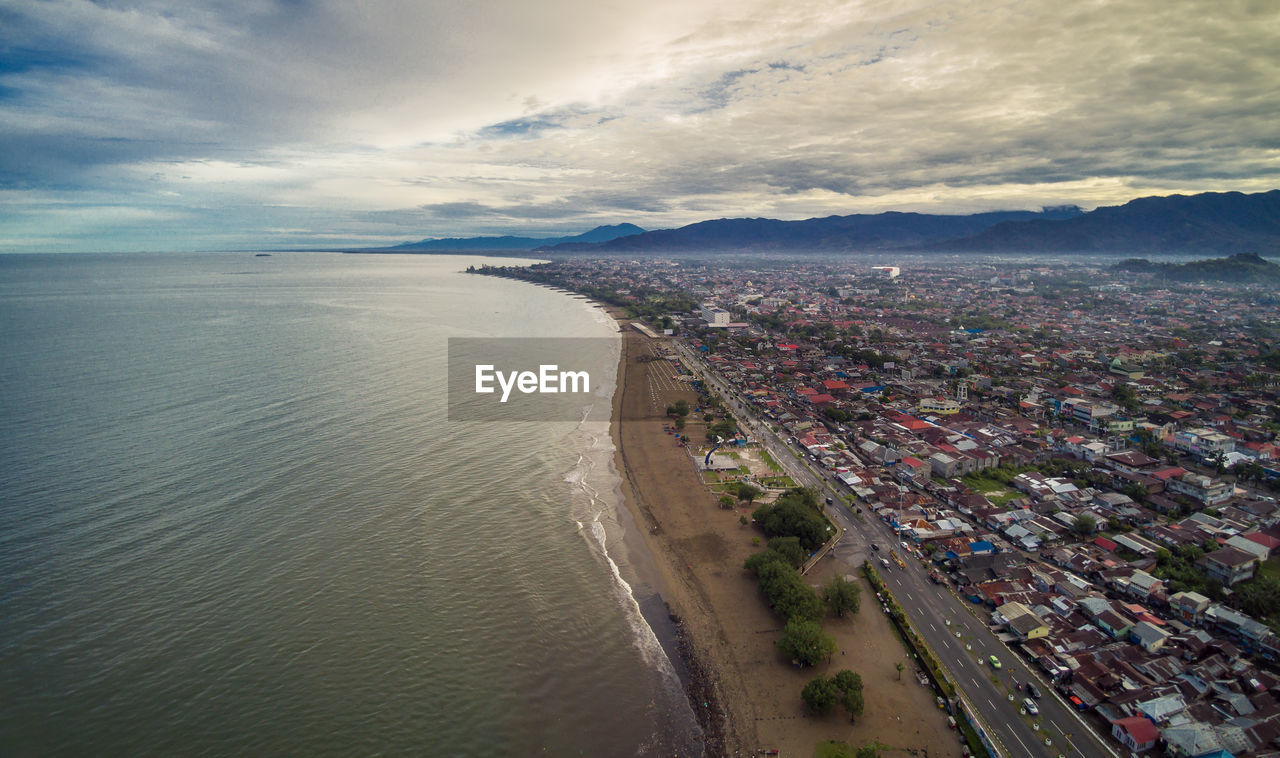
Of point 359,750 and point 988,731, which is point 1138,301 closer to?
point 988,731

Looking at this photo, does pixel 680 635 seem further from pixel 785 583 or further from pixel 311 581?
pixel 311 581

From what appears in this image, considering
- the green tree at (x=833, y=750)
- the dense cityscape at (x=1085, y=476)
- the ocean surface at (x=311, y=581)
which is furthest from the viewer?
the dense cityscape at (x=1085, y=476)

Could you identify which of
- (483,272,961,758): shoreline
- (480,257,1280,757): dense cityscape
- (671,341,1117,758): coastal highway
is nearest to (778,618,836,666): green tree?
(483,272,961,758): shoreline

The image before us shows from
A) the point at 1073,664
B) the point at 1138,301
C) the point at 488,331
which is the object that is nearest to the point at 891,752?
the point at 1073,664

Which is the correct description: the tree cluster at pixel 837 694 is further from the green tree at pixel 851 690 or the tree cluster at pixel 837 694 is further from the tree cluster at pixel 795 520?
the tree cluster at pixel 795 520

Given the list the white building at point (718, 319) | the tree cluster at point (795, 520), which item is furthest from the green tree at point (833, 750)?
the white building at point (718, 319)

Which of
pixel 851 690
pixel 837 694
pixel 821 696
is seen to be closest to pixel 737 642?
pixel 821 696
